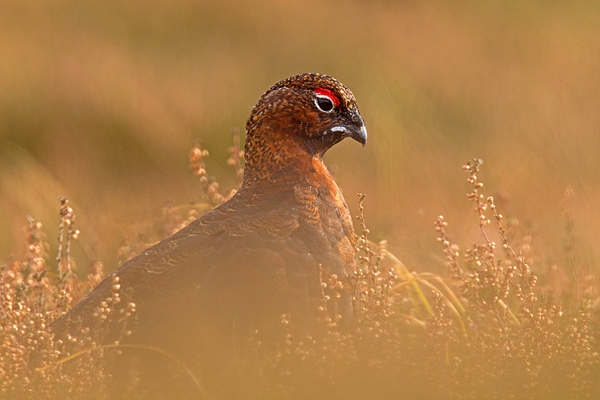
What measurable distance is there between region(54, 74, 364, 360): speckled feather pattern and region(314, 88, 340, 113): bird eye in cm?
3

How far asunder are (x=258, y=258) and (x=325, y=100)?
132cm

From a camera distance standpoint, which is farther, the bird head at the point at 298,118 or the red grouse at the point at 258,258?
the bird head at the point at 298,118

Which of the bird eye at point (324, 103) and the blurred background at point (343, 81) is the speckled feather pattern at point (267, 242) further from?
the blurred background at point (343, 81)

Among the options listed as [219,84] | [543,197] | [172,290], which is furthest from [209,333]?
[219,84]

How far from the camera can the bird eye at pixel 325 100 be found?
21.6 ft

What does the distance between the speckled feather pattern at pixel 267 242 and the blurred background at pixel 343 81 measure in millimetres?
1678

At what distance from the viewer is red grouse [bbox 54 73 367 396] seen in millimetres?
5602

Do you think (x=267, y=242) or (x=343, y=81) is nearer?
(x=267, y=242)

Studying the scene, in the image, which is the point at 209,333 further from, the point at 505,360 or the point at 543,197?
the point at 543,197

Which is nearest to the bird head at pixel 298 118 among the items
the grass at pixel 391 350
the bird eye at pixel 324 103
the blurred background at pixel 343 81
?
the bird eye at pixel 324 103

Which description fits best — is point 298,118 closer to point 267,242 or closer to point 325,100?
point 325,100

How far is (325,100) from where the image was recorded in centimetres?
659

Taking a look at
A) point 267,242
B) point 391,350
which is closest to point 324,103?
point 267,242

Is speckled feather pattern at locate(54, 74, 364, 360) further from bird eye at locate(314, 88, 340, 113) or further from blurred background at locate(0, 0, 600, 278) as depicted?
blurred background at locate(0, 0, 600, 278)
